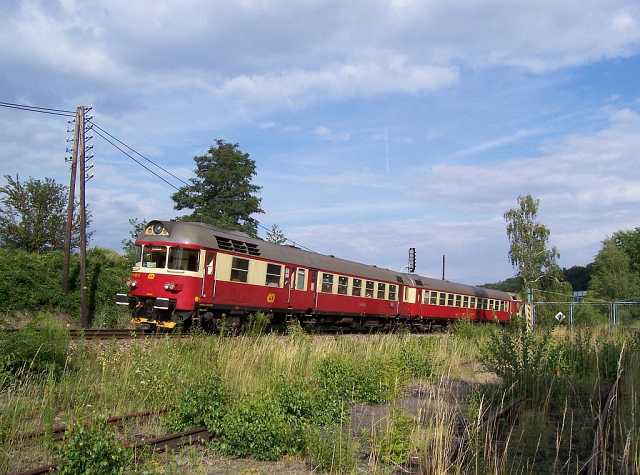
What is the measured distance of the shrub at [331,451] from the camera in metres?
5.62

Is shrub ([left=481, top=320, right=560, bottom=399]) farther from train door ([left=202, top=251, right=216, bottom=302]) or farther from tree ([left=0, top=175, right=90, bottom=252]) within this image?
tree ([left=0, top=175, right=90, bottom=252])

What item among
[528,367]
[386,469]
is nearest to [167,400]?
[386,469]

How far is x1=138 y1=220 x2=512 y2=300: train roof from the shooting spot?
53.3 ft

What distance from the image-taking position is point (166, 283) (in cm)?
1584

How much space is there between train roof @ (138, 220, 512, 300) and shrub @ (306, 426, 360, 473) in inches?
415

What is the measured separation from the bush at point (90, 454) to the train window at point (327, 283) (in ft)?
54.3

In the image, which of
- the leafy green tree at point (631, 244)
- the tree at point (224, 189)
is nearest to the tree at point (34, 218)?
the tree at point (224, 189)

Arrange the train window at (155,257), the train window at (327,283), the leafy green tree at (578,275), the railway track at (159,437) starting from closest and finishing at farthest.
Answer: the railway track at (159,437), the train window at (155,257), the train window at (327,283), the leafy green tree at (578,275)

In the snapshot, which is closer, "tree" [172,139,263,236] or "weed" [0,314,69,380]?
"weed" [0,314,69,380]

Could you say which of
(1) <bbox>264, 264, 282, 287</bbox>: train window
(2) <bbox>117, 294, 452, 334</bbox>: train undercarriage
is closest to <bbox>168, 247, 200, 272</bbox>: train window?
(2) <bbox>117, 294, 452, 334</bbox>: train undercarriage

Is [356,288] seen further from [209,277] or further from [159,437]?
[159,437]

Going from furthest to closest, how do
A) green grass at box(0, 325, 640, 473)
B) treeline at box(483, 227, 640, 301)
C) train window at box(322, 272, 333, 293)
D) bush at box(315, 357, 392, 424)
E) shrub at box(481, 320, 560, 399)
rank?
treeline at box(483, 227, 640, 301) < train window at box(322, 272, 333, 293) < shrub at box(481, 320, 560, 399) < bush at box(315, 357, 392, 424) < green grass at box(0, 325, 640, 473)

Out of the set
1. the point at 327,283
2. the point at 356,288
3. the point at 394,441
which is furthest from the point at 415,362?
the point at 356,288

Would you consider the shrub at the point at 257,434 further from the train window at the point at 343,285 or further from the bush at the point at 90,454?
the train window at the point at 343,285
